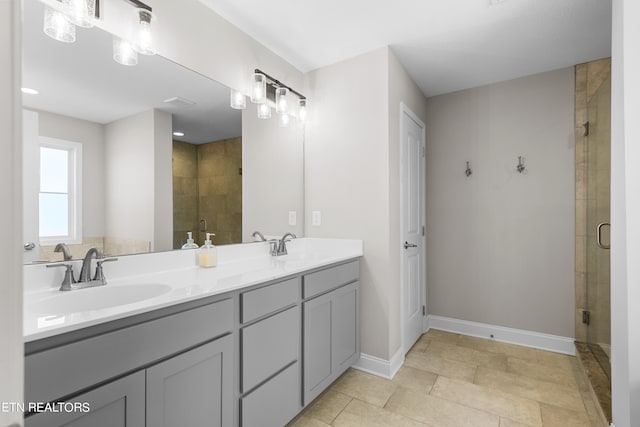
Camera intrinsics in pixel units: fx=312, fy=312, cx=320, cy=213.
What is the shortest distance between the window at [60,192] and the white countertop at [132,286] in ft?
0.46

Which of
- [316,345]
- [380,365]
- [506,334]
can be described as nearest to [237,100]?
[316,345]

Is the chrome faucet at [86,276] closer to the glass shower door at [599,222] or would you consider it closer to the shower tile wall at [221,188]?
the shower tile wall at [221,188]

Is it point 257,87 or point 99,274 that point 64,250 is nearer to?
point 99,274

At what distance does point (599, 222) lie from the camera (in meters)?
2.19

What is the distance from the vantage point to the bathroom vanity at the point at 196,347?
849mm

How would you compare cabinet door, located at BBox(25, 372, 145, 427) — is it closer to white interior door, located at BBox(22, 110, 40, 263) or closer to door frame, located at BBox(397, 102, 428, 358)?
white interior door, located at BBox(22, 110, 40, 263)

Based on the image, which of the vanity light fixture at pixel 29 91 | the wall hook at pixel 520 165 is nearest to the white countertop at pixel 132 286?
the vanity light fixture at pixel 29 91

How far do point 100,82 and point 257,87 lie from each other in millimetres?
936

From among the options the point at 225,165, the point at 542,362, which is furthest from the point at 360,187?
the point at 542,362

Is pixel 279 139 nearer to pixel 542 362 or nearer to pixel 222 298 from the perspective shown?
pixel 222 298

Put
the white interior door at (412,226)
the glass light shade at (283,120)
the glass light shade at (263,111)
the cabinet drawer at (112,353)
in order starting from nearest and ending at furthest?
the cabinet drawer at (112,353) → the glass light shade at (263,111) → the glass light shade at (283,120) → the white interior door at (412,226)

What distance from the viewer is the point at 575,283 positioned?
261cm

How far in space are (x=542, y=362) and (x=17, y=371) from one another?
→ 3.14 m

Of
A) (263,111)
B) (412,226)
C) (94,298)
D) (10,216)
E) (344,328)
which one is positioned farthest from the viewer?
(412,226)
